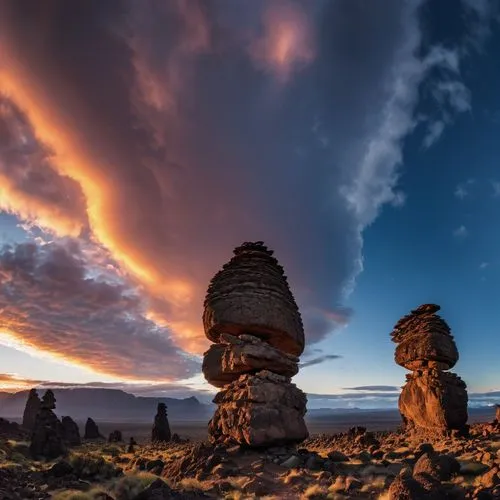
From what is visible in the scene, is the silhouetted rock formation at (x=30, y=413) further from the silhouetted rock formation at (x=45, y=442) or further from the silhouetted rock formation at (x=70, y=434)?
the silhouetted rock formation at (x=45, y=442)

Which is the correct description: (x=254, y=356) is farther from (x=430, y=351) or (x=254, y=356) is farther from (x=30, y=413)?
(x=30, y=413)

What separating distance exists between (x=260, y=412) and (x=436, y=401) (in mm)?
15155

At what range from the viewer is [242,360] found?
20375mm

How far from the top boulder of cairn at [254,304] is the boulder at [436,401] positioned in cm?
1206

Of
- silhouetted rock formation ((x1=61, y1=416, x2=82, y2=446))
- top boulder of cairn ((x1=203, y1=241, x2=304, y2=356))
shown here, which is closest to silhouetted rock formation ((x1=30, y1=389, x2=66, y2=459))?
silhouetted rock formation ((x1=61, y1=416, x2=82, y2=446))

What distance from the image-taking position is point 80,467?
19.3m

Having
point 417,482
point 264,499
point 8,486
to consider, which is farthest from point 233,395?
point 417,482

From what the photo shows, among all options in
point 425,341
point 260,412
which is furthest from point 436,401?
point 260,412

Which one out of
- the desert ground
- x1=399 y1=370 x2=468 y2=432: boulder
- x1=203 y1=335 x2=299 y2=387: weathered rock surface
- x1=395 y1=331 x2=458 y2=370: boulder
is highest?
x1=395 y1=331 x2=458 y2=370: boulder

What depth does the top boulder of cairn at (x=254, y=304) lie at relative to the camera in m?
21.2

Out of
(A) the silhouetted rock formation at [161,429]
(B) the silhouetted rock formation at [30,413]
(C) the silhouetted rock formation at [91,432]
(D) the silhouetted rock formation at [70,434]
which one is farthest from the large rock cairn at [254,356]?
(C) the silhouetted rock formation at [91,432]

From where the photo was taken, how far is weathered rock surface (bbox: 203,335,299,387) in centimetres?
2056

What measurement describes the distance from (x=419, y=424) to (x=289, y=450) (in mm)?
14329

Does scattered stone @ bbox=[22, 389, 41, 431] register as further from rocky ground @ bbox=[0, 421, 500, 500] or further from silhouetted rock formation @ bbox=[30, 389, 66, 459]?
rocky ground @ bbox=[0, 421, 500, 500]
